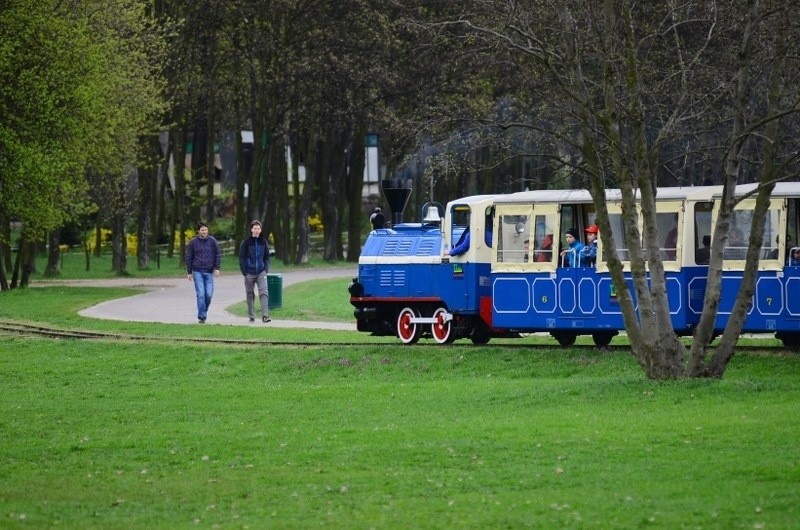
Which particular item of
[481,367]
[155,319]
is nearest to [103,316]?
[155,319]

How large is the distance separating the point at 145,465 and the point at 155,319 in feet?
70.4

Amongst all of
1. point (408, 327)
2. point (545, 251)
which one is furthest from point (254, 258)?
point (545, 251)

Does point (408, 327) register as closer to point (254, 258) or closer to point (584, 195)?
point (584, 195)

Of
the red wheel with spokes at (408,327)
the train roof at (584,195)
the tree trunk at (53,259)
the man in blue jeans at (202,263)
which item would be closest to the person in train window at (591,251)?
the train roof at (584,195)

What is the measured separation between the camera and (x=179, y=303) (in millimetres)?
41688

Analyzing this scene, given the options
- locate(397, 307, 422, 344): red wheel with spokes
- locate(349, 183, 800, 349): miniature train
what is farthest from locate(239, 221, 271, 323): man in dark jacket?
locate(397, 307, 422, 344): red wheel with spokes

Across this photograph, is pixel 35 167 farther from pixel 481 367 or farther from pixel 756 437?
pixel 756 437

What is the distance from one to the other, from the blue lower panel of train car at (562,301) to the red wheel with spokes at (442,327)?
1.32 metres

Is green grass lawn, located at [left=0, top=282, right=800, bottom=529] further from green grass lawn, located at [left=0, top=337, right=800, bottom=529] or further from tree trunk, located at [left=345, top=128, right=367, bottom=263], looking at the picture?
Result: tree trunk, located at [left=345, top=128, right=367, bottom=263]

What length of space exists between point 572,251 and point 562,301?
821mm

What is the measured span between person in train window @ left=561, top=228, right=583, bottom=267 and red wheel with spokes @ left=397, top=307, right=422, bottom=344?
3330 mm

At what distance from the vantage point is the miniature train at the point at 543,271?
24.3m

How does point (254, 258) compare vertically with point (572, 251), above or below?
below

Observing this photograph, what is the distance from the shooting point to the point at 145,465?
48.8ft
